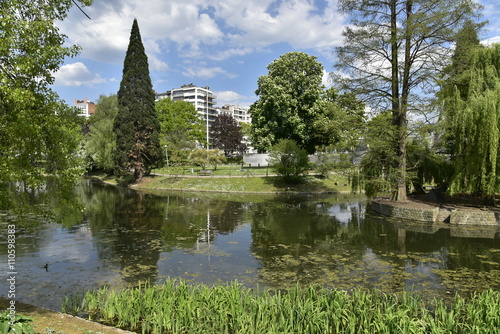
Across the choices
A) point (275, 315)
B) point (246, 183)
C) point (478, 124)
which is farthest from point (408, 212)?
point (246, 183)

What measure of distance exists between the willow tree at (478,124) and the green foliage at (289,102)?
23.7 m

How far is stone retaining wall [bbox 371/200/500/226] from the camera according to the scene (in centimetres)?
1931

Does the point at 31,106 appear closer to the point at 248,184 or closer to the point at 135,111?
the point at 248,184

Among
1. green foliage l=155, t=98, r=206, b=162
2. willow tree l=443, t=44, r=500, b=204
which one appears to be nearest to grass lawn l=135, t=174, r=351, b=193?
willow tree l=443, t=44, r=500, b=204

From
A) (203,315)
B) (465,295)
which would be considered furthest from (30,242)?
(465,295)

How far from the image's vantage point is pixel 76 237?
682 inches

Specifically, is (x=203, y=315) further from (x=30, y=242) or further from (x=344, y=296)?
(x=30, y=242)

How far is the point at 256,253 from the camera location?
1440 cm

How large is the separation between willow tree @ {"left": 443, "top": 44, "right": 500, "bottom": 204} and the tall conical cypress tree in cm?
3622

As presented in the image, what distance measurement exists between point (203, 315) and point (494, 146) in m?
18.9

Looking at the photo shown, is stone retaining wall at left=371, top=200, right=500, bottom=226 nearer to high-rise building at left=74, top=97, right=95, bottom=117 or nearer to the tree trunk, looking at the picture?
the tree trunk

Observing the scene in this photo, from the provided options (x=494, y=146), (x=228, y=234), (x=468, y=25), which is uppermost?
(x=468, y=25)

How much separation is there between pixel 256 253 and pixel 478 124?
1515cm

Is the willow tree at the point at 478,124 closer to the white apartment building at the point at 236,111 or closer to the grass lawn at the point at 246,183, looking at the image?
the grass lawn at the point at 246,183
